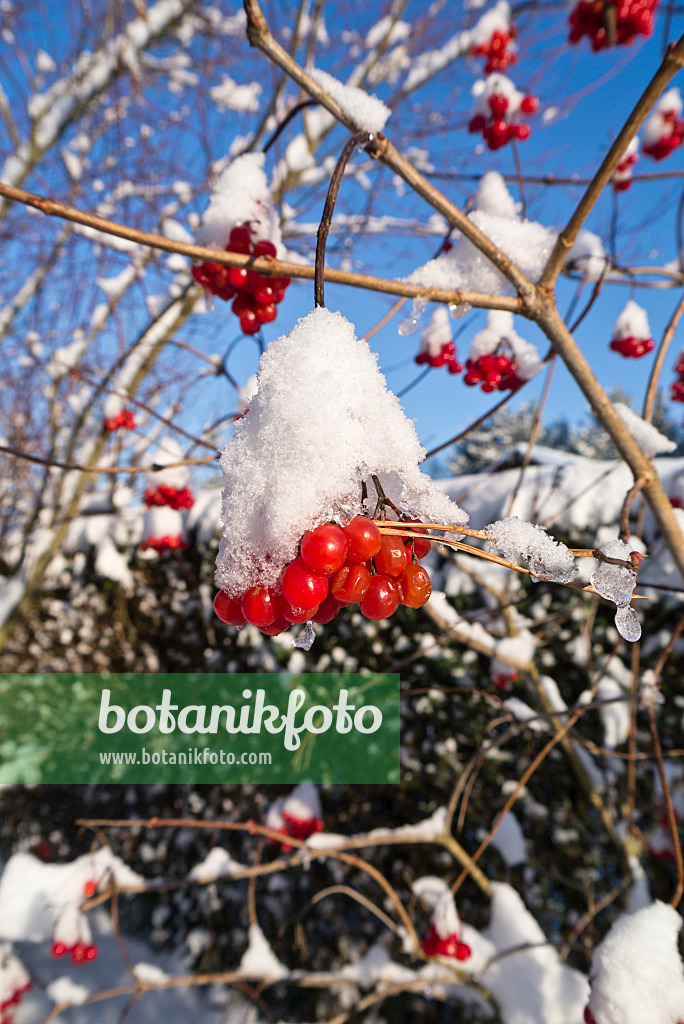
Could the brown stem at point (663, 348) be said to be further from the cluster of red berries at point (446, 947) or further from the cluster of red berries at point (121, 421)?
the cluster of red berries at point (121, 421)

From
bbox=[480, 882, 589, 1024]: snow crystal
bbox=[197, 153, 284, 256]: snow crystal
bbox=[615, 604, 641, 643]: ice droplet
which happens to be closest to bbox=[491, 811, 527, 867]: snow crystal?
bbox=[480, 882, 589, 1024]: snow crystal

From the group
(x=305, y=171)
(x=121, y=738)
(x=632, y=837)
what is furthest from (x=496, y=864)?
(x=305, y=171)

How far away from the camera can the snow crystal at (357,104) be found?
0.75m

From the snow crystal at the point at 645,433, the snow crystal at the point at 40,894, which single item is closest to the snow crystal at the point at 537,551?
the snow crystal at the point at 645,433

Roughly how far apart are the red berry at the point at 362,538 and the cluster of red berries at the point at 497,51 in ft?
9.82

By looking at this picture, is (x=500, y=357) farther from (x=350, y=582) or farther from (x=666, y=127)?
(x=666, y=127)

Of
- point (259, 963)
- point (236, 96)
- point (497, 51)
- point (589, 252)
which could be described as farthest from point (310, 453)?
point (236, 96)

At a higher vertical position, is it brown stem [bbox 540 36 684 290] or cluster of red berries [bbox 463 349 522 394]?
cluster of red berries [bbox 463 349 522 394]

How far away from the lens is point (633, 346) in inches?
72.1

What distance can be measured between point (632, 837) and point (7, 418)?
6.38 m

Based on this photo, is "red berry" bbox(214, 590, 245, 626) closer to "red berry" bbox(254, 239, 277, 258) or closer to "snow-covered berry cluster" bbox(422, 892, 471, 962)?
"red berry" bbox(254, 239, 277, 258)

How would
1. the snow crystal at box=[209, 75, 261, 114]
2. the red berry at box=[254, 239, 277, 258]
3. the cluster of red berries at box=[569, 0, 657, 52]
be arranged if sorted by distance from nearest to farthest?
the red berry at box=[254, 239, 277, 258]
the cluster of red berries at box=[569, 0, 657, 52]
the snow crystal at box=[209, 75, 261, 114]

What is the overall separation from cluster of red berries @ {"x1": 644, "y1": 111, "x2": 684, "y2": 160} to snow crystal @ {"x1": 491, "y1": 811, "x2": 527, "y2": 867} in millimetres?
3305

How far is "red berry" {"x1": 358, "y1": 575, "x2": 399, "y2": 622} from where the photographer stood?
536 millimetres
